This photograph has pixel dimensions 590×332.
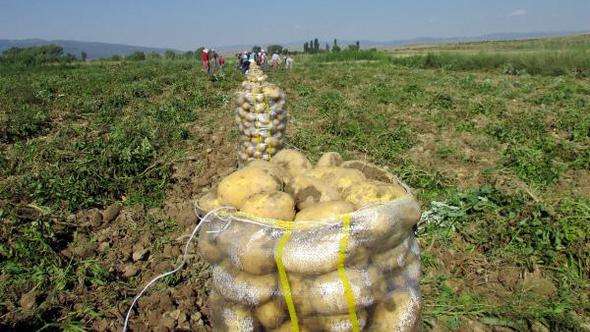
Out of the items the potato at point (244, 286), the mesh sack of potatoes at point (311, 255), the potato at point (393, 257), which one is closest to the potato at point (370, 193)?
the mesh sack of potatoes at point (311, 255)

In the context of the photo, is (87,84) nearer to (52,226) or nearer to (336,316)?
(52,226)

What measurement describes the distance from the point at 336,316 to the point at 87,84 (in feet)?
57.6

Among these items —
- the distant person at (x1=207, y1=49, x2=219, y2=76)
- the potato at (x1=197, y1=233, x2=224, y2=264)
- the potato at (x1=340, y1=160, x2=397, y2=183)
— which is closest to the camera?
the potato at (x1=197, y1=233, x2=224, y2=264)

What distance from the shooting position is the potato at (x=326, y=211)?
2460 millimetres

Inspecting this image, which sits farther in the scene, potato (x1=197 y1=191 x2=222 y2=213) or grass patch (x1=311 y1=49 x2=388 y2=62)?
grass patch (x1=311 y1=49 x2=388 y2=62)

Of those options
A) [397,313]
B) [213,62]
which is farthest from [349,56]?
[397,313]

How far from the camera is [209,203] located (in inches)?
115

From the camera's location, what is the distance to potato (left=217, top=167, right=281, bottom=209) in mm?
2775

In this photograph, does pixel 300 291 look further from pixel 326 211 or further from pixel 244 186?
pixel 244 186

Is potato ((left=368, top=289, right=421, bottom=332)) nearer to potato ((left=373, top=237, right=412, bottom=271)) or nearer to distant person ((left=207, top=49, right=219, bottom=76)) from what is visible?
potato ((left=373, top=237, right=412, bottom=271))

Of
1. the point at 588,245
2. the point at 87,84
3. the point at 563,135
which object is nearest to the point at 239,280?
the point at 588,245

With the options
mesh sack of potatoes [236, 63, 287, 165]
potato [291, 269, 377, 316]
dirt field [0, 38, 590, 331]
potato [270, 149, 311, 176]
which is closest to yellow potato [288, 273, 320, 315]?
potato [291, 269, 377, 316]

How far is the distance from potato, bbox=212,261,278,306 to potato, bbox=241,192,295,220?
327mm

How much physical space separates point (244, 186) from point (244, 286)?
59cm
